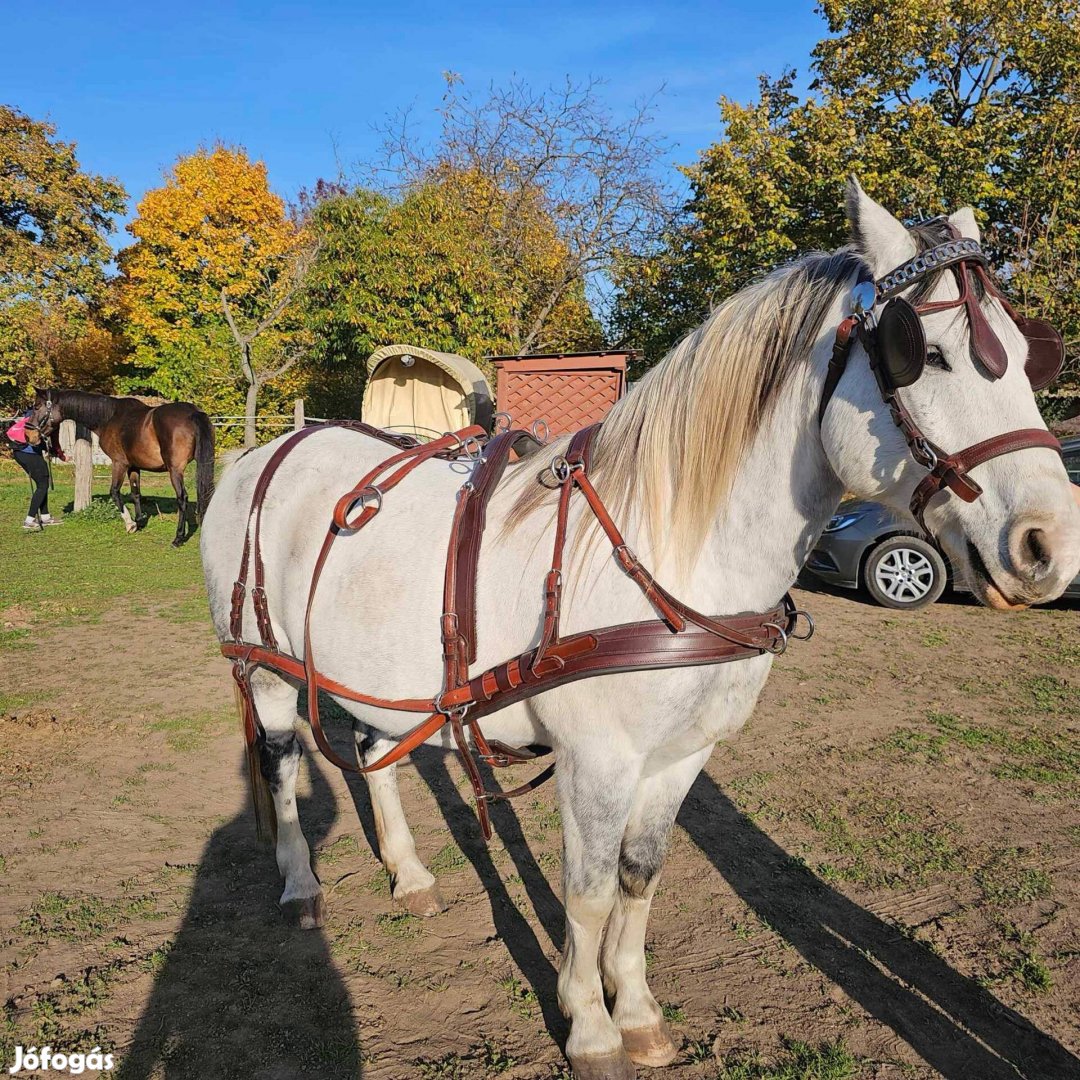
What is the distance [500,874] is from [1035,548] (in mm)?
2516

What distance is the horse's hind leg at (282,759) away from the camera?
2799mm

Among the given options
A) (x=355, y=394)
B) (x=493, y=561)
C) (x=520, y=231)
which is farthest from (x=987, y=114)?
(x=355, y=394)

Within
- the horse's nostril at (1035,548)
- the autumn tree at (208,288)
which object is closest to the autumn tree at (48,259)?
the autumn tree at (208,288)

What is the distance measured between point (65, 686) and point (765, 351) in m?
5.41

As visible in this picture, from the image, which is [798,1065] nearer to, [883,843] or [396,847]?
[883,843]

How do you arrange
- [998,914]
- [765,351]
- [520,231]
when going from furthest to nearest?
[520,231]
[998,914]
[765,351]

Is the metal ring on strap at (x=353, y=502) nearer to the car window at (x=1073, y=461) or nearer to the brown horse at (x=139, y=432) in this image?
the car window at (x=1073, y=461)

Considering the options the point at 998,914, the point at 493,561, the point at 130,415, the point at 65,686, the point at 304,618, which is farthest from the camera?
the point at 130,415

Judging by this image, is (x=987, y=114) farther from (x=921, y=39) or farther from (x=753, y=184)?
(x=753, y=184)

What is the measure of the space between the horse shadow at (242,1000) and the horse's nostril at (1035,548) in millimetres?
2201

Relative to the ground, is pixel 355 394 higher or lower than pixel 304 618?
higher

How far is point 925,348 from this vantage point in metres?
1.33

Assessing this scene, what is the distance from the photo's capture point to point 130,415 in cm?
1171

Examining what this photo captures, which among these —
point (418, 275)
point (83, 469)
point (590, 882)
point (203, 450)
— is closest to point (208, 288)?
point (418, 275)
